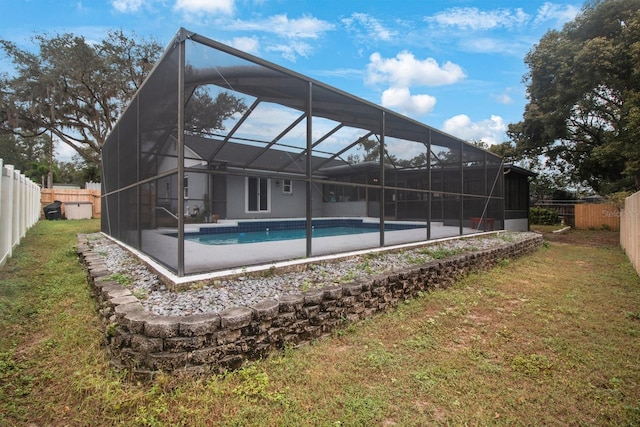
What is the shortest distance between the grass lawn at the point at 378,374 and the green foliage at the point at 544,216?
50.6 ft

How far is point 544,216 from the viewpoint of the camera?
701 inches

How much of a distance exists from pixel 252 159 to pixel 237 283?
5323 mm

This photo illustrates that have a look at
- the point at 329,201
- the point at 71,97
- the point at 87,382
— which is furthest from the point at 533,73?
the point at 71,97

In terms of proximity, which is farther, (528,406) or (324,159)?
(324,159)

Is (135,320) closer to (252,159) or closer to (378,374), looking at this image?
(378,374)

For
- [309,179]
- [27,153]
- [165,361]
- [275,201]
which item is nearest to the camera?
[165,361]

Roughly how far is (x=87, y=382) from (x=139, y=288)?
1.22 meters

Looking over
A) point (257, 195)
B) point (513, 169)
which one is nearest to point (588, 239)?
point (513, 169)

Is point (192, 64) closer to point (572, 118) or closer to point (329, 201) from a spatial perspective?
point (329, 201)

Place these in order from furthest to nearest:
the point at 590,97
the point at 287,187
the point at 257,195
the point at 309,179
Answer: the point at 287,187 → the point at 590,97 → the point at 257,195 → the point at 309,179

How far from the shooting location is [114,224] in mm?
7719

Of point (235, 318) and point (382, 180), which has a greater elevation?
point (382, 180)

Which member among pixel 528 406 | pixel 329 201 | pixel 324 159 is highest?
pixel 324 159

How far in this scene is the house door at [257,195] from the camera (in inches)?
479
